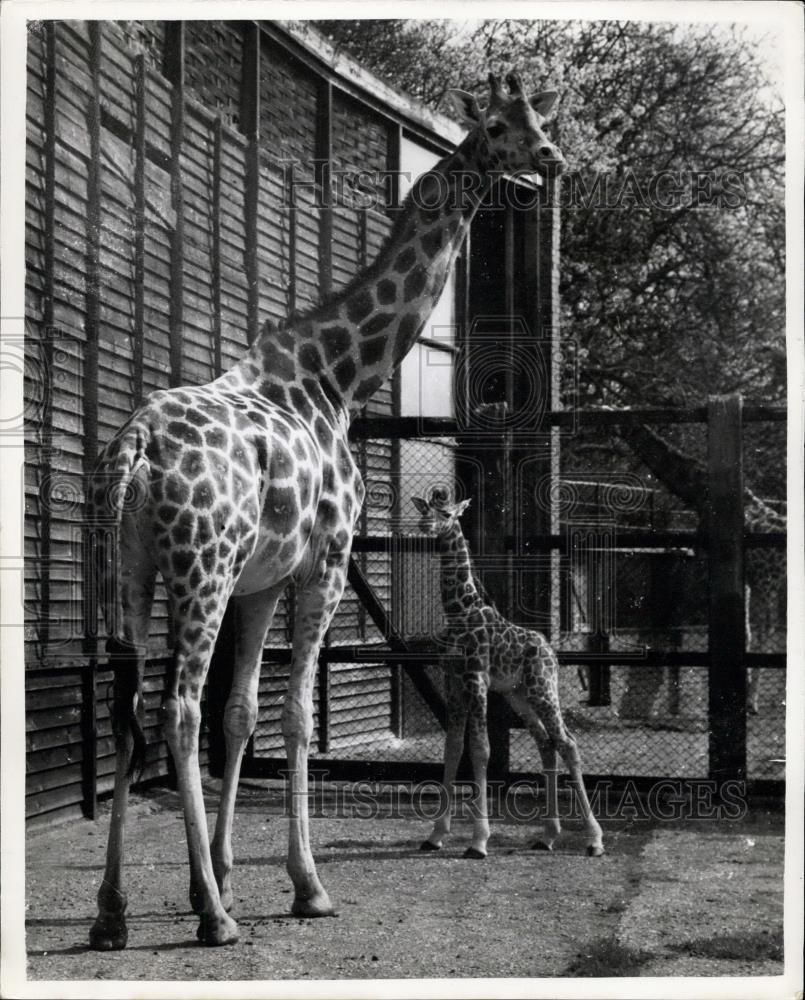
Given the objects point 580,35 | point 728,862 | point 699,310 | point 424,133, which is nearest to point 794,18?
point 580,35

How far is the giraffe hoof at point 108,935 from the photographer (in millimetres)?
3998

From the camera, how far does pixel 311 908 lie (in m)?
4.45

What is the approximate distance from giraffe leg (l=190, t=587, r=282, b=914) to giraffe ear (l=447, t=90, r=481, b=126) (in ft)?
7.34

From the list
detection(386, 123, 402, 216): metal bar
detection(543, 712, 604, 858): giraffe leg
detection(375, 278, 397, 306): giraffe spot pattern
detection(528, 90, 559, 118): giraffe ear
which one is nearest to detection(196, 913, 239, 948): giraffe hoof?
detection(543, 712, 604, 858): giraffe leg

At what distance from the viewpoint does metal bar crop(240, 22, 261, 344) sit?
6.10 m

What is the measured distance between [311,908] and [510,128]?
3.36 metres

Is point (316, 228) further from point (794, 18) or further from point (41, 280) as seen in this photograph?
point (794, 18)

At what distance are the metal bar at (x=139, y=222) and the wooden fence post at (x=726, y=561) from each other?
3.20m

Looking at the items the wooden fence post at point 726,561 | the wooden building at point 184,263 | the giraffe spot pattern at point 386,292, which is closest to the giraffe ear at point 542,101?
the giraffe spot pattern at point 386,292

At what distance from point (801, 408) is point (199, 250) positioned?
3249 millimetres

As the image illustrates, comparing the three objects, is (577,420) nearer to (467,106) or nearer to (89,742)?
(467,106)

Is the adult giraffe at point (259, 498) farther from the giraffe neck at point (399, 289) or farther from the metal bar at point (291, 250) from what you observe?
the metal bar at point (291, 250)

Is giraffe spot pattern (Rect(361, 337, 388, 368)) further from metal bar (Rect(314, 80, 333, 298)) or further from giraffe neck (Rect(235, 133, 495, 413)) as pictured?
metal bar (Rect(314, 80, 333, 298))

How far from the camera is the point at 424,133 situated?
22.6 ft
